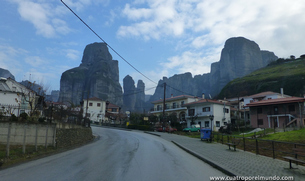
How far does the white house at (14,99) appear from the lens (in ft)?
51.5

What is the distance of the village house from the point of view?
37.5m

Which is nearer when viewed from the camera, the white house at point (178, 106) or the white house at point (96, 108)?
the white house at point (178, 106)

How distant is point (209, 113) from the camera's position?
48.5 meters

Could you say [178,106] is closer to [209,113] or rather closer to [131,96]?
[209,113]

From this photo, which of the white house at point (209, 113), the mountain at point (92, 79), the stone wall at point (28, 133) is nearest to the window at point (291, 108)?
the white house at point (209, 113)

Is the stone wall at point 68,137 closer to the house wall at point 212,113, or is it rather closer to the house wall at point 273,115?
the house wall at point 212,113

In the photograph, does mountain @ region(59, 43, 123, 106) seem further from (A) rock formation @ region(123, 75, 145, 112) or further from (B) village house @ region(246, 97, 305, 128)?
(B) village house @ region(246, 97, 305, 128)

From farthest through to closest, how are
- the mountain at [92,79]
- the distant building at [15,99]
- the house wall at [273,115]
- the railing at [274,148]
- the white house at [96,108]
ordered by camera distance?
the mountain at [92,79], the white house at [96,108], the house wall at [273,115], the distant building at [15,99], the railing at [274,148]

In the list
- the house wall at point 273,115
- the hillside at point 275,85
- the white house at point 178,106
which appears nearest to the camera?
the house wall at point 273,115

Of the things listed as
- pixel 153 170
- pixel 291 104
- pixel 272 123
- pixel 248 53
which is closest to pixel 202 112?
pixel 272 123

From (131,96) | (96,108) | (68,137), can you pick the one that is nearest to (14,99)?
(68,137)

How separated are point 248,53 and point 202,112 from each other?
104292 mm

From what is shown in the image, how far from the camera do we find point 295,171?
6.88m

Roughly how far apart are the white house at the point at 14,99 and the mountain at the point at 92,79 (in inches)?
3489
